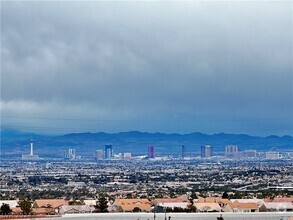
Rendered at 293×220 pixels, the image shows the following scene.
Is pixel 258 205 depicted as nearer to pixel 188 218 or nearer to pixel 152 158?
pixel 188 218

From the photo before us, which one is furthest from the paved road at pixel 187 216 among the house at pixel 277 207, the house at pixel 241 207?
the house at pixel 241 207

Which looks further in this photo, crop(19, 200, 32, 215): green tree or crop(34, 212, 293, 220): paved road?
crop(19, 200, 32, 215): green tree

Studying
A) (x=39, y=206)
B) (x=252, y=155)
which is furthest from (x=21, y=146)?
(x=39, y=206)

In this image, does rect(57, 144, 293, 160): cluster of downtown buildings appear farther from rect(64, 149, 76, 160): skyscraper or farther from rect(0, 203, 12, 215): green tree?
rect(0, 203, 12, 215): green tree

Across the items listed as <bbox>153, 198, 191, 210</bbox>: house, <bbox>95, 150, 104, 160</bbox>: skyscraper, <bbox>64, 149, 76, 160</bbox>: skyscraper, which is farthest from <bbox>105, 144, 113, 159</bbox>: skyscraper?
<bbox>153, 198, 191, 210</bbox>: house

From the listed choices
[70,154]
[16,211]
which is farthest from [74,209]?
[70,154]

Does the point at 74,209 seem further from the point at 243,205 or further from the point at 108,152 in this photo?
the point at 108,152
